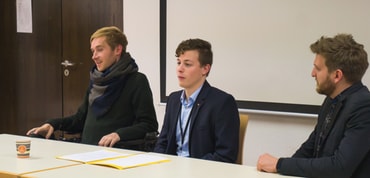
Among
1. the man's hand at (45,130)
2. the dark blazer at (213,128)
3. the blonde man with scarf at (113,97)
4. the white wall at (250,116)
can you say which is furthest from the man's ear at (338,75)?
the man's hand at (45,130)

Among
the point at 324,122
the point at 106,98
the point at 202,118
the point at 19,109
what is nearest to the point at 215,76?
the point at 106,98

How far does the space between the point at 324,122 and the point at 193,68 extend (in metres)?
0.74

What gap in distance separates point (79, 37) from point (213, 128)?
8.62ft

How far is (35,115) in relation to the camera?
5160 mm

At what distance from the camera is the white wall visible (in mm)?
3527

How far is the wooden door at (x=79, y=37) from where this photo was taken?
4570mm

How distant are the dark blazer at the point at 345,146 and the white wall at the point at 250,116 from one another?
1457 millimetres

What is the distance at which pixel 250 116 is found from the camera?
3.71 m

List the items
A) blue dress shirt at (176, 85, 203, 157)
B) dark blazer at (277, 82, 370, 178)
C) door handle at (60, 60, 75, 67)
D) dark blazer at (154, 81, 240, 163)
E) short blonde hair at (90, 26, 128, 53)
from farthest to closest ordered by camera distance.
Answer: door handle at (60, 60, 75, 67), short blonde hair at (90, 26, 128, 53), blue dress shirt at (176, 85, 203, 157), dark blazer at (154, 81, 240, 163), dark blazer at (277, 82, 370, 178)

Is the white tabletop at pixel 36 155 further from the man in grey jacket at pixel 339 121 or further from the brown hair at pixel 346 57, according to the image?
the brown hair at pixel 346 57

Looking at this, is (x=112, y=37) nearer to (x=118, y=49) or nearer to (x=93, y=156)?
(x=118, y=49)

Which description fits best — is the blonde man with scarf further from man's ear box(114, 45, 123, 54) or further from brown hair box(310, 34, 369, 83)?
brown hair box(310, 34, 369, 83)

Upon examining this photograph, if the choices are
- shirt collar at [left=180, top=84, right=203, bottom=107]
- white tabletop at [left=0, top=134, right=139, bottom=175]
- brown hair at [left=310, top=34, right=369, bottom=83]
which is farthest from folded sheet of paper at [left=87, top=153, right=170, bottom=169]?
brown hair at [left=310, top=34, right=369, bottom=83]

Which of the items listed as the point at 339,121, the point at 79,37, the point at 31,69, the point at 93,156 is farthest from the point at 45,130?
the point at 31,69
